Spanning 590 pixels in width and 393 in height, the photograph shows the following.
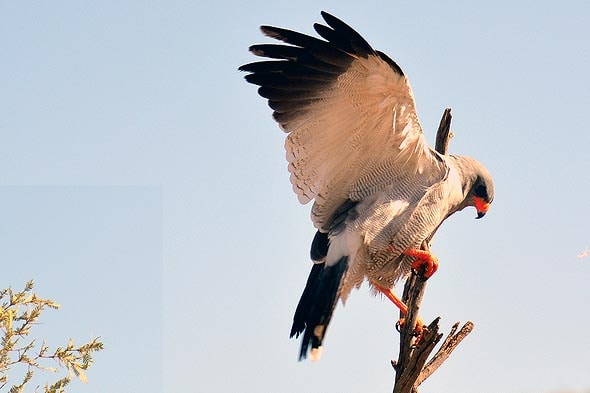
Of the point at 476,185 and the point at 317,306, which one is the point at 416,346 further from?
the point at 476,185

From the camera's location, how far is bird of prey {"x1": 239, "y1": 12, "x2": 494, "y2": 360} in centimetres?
552

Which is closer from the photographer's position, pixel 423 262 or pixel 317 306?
pixel 317 306

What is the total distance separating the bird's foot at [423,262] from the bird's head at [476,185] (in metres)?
0.70

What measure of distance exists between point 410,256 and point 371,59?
1.58m

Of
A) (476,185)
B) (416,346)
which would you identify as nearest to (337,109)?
(476,185)

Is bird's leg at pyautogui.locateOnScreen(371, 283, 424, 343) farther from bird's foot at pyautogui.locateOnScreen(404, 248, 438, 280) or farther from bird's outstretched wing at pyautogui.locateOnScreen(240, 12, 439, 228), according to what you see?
bird's outstretched wing at pyautogui.locateOnScreen(240, 12, 439, 228)

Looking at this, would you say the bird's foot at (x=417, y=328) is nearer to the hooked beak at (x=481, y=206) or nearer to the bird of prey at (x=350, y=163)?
the bird of prey at (x=350, y=163)

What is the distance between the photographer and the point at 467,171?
254 inches

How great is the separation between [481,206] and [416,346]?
1.59 metres

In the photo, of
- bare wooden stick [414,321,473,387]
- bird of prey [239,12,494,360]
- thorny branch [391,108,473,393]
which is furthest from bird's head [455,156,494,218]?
bare wooden stick [414,321,473,387]

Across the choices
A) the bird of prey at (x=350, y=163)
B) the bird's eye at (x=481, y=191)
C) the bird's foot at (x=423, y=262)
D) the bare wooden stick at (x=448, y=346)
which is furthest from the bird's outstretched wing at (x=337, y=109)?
the bare wooden stick at (x=448, y=346)

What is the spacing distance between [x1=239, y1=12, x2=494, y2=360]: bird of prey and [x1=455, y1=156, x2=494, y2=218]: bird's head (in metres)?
0.22

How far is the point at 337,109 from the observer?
5.62 metres

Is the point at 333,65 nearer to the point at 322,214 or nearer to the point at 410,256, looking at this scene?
the point at 322,214
